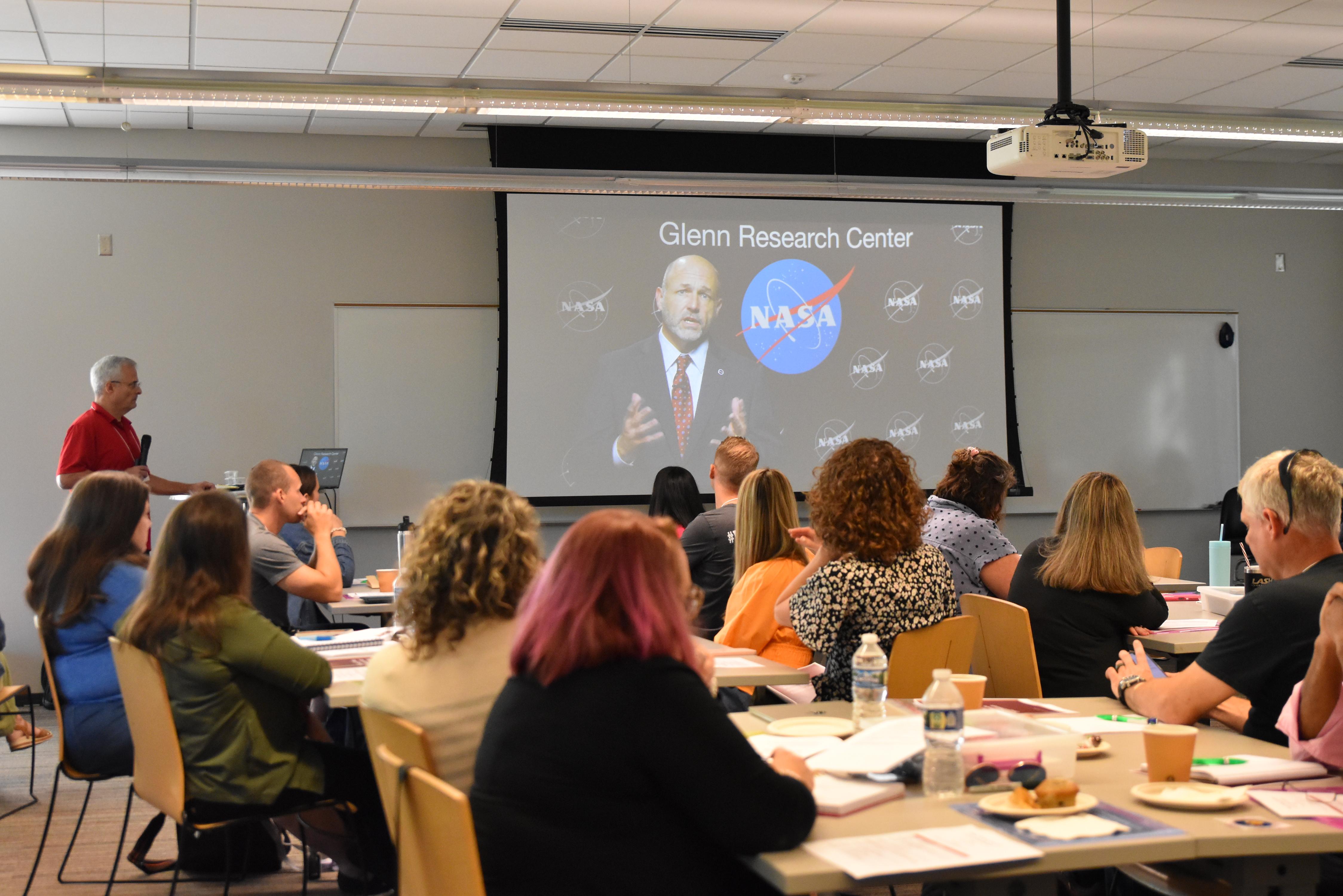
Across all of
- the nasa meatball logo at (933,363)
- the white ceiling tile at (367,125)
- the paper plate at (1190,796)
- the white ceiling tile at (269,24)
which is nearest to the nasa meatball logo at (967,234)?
the nasa meatball logo at (933,363)

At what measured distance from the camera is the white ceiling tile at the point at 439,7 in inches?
199

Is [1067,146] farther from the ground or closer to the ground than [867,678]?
farther from the ground

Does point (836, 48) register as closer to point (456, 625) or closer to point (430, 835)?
point (456, 625)

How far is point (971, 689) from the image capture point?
2.51 m

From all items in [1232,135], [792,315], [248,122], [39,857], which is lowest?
[39,857]

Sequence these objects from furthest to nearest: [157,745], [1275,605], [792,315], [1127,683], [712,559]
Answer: [792,315] < [712,559] < [157,745] < [1127,683] < [1275,605]

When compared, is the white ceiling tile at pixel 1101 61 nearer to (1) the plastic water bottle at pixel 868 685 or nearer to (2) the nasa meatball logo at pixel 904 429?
(2) the nasa meatball logo at pixel 904 429

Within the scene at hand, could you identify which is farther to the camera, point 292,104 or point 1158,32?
point 1158,32

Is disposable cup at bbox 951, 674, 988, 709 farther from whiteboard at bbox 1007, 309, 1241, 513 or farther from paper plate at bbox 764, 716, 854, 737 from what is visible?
whiteboard at bbox 1007, 309, 1241, 513

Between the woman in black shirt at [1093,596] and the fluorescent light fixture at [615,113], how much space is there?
2472mm

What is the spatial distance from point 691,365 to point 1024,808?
5754 millimetres

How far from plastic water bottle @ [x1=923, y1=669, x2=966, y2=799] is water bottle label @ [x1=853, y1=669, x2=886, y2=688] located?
1.38 ft

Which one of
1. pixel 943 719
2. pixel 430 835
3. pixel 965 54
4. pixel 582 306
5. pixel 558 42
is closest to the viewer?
pixel 430 835

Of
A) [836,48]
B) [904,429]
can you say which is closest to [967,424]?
[904,429]
